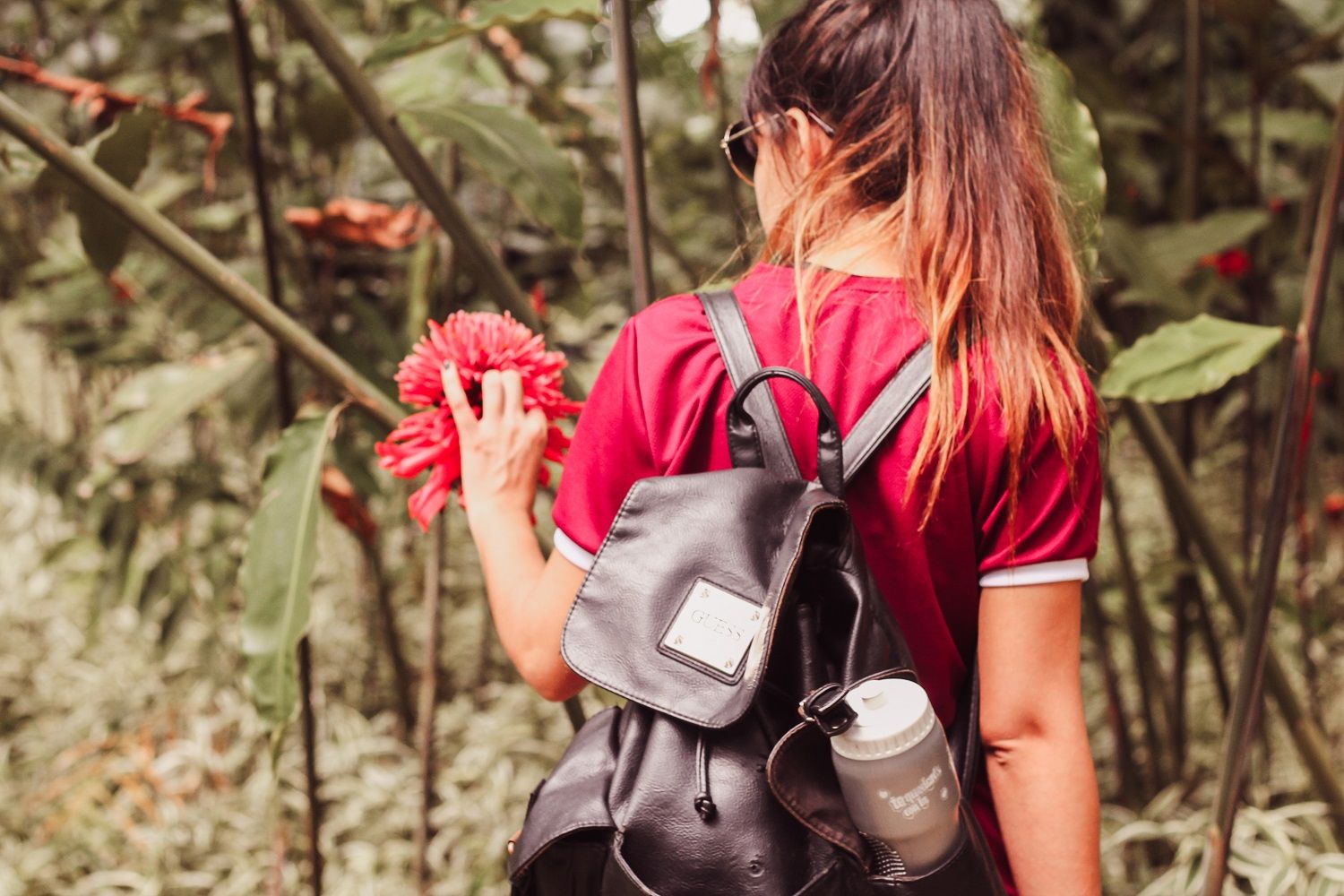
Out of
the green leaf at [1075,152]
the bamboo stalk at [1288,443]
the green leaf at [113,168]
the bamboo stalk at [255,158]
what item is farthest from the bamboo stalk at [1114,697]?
the green leaf at [113,168]

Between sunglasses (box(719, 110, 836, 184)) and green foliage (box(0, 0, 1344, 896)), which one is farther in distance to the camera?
green foliage (box(0, 0, 1344, 896))

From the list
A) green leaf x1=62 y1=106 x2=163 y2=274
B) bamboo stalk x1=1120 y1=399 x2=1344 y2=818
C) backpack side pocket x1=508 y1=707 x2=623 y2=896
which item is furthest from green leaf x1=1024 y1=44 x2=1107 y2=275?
green leaf x1=62 y1=106 x2=163 y2=274

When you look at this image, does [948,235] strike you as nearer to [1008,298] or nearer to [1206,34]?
[1008,298]

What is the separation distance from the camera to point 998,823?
2.62 feet

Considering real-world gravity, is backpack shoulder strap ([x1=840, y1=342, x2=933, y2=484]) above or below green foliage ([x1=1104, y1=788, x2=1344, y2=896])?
above

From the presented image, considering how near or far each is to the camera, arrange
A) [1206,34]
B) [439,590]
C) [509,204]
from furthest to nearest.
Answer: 1. [509,204]
2. [439,590]
3. [1206,34]

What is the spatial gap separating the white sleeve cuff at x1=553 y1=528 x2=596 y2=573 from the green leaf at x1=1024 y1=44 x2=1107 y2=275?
0.57 m

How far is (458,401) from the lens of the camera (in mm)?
801

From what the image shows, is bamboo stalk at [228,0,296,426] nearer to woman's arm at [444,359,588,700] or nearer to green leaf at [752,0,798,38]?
woman's arm at [444,359,588,700]

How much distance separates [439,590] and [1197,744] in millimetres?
1785

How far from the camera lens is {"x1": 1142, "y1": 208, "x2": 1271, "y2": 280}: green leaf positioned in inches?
57.0

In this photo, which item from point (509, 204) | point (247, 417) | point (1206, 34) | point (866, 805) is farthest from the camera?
point (509, 204)

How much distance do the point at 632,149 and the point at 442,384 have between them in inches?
11.6

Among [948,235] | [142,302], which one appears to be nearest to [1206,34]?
[948,235]
